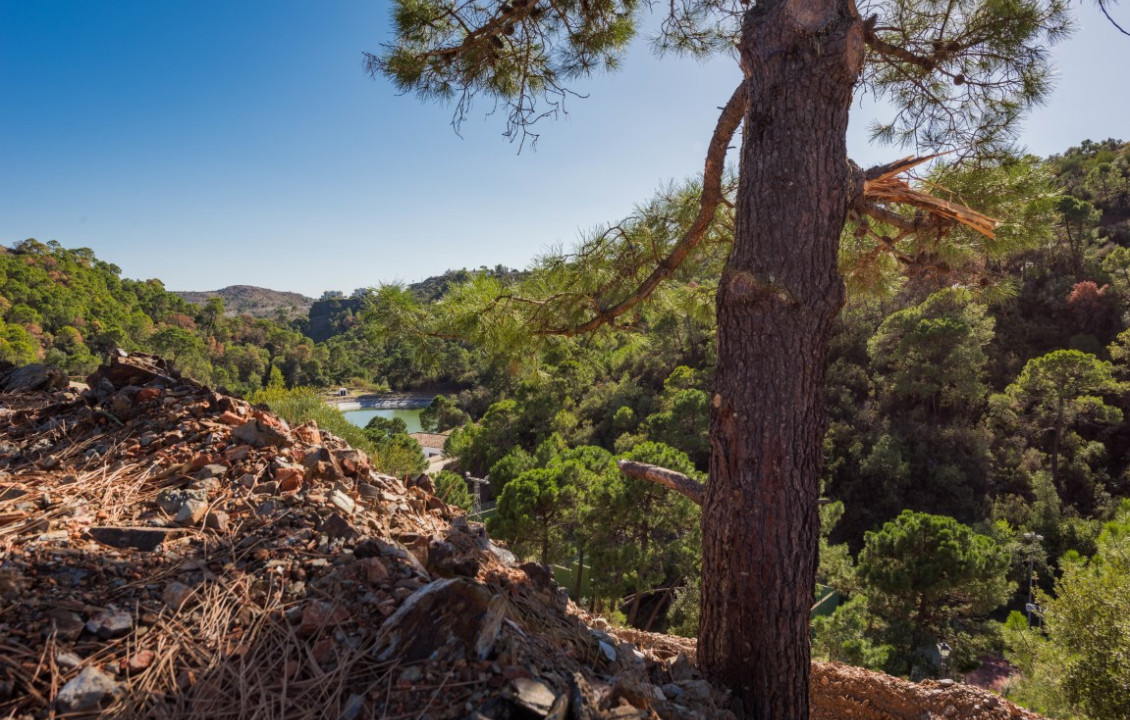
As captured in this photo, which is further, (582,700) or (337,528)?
(337,528)

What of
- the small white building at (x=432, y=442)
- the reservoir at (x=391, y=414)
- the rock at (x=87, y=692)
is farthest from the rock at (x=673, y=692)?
the reservoir at (x=391, y=414)

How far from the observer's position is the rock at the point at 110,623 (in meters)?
1.06

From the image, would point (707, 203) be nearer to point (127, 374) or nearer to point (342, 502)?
point (342, 502)

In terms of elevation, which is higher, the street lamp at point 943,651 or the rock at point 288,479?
the rock at point 288,479

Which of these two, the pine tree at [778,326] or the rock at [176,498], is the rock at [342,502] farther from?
the pine tree at [778,326]

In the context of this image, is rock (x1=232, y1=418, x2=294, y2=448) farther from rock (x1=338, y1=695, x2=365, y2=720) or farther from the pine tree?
the pine tree

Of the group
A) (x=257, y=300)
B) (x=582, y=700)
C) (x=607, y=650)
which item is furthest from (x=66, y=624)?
(x=257, y=300)

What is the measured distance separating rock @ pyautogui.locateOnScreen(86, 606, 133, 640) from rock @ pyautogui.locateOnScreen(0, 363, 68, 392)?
174cm

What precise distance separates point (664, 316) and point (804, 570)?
6.02ft

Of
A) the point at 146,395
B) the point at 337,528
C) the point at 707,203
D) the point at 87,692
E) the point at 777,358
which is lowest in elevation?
Answer: the point at 87,692

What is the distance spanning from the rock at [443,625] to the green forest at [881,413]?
1.58 meters

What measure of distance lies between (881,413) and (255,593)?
20.7m

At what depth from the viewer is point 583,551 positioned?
7.87 m

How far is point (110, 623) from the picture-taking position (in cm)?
108
